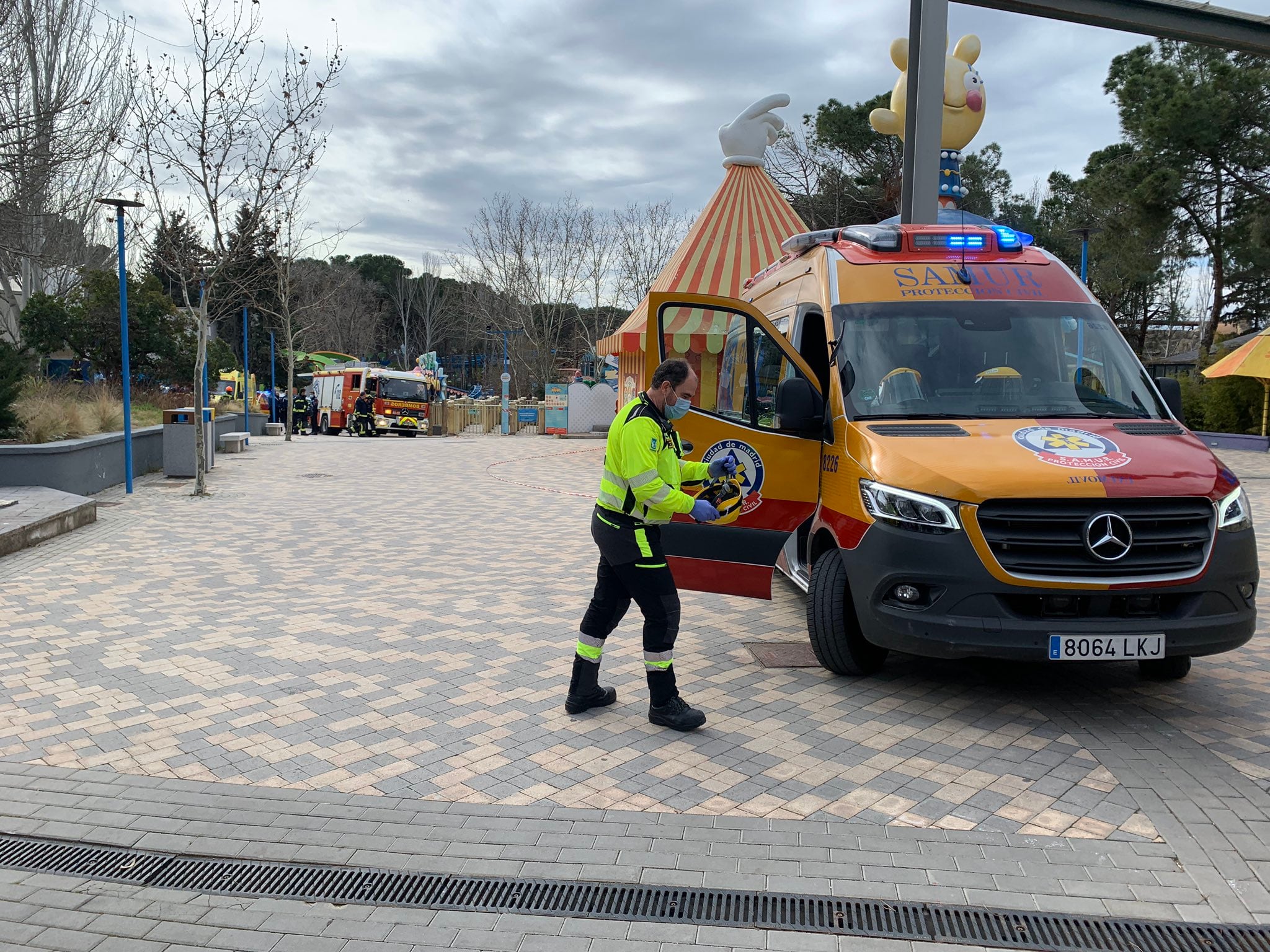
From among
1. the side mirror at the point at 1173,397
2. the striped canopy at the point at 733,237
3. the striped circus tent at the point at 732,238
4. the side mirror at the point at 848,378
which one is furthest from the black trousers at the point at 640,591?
the striped circus tent at the point at 732,238

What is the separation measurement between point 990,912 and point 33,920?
326cm

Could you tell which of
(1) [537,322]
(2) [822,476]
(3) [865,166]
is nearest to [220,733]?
(2) [822,476]

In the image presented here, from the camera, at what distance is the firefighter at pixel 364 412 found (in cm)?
3684

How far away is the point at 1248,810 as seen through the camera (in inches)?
160

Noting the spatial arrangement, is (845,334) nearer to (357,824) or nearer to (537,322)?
(357,824)

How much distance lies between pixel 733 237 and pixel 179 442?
448 inches

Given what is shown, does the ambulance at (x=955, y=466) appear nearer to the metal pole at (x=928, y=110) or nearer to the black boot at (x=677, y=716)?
the black boot at (x=677, y=716)

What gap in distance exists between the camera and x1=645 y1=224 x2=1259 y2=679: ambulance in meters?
4.81

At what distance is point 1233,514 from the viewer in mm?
5059

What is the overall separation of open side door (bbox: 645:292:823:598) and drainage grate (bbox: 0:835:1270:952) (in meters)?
2.84

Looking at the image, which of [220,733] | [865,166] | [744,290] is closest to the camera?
[220,733]

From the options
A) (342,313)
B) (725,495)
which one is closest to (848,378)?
(725,495)

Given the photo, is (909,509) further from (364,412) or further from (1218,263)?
(364,412)

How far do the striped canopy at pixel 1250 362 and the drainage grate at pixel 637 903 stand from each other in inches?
892
